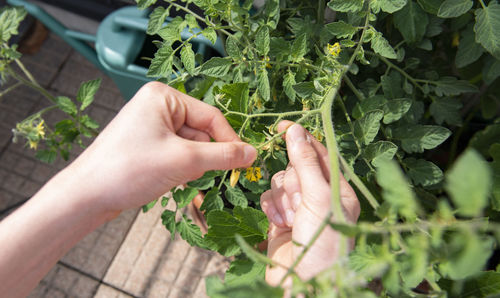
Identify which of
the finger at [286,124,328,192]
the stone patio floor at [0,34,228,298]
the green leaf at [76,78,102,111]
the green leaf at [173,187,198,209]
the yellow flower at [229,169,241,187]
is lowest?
the stone patio floor at [0,34,228,298]

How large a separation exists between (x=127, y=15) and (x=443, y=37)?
3.06 feet

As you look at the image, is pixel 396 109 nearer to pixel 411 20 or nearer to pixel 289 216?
pixel 411 20

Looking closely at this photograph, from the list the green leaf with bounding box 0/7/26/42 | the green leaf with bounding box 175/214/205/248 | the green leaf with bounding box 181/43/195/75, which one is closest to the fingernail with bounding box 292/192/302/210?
the green leaf with bounding box 175/214/205/248

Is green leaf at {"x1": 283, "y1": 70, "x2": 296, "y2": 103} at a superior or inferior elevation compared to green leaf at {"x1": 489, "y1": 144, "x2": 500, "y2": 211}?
superior

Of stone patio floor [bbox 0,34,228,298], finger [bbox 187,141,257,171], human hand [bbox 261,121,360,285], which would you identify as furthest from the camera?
stone patio floor [bbox 0,34,228,298]

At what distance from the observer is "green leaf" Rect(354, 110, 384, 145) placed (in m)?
0.76

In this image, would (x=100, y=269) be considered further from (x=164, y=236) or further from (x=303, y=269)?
(x=303, y=269)

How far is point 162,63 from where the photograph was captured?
2.77 ft

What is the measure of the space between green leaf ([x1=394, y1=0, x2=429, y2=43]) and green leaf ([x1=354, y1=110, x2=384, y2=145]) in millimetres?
216

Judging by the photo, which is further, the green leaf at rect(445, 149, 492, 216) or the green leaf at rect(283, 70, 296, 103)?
the green leaf at rect(283, 70, 296, 103)

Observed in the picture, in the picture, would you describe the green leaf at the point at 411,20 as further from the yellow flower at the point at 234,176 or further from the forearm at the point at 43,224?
the forearm at the point at 43,224

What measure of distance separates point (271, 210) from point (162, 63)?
0.40m

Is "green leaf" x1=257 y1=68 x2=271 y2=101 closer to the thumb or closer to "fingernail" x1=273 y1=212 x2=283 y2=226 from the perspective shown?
the thumb

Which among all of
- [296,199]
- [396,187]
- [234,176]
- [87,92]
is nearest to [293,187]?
[296,199]
